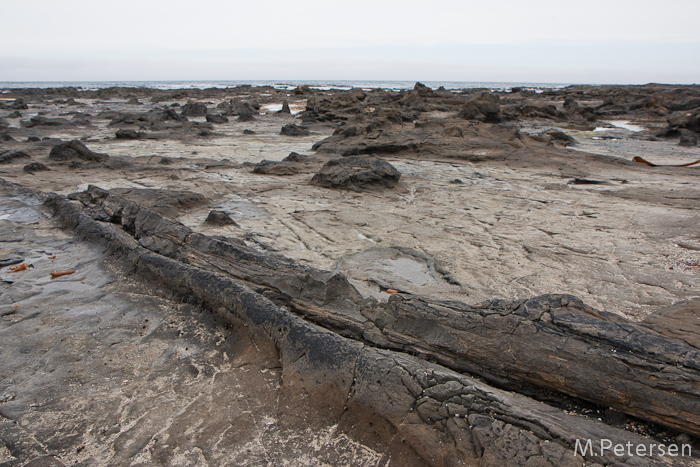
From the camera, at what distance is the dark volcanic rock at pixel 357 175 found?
6715 millimetres

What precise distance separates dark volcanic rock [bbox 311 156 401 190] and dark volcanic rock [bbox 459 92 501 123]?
9490 millimetres

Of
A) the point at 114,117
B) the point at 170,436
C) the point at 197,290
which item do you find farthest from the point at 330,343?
the point at 114,117

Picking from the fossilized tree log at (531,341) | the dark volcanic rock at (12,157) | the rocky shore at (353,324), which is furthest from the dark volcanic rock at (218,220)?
the dark volcanic rock at (12,157)

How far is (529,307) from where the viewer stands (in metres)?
2.17

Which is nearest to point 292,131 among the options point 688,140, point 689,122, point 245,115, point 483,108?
point 245,115

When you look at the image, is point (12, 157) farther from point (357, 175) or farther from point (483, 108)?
point (483, 108)

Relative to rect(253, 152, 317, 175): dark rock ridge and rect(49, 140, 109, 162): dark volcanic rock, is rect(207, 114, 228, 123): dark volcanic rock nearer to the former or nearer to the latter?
rect(49, 140, 109, 162): dark volcanic rock

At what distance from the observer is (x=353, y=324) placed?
2381mm

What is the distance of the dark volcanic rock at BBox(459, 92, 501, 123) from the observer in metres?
15.1

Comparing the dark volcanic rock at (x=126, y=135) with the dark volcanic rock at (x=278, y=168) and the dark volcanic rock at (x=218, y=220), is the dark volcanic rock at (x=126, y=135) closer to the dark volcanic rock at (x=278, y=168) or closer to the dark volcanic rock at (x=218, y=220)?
the dark volcanic rock at (x=278, y=168)

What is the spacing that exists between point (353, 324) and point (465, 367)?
0.64m

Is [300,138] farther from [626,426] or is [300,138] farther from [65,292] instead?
[626,426]

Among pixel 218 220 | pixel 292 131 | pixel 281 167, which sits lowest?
pixel 218 220

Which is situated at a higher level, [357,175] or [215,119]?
[215,119]
